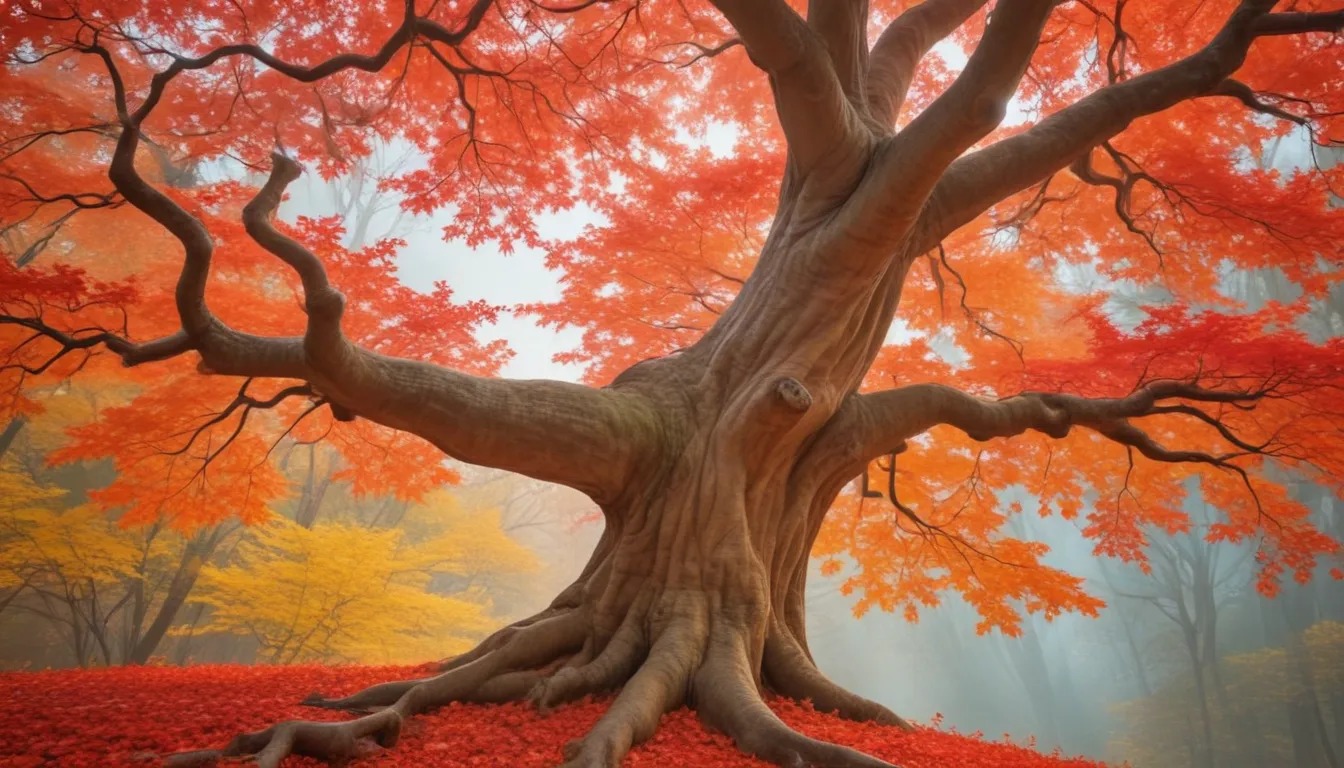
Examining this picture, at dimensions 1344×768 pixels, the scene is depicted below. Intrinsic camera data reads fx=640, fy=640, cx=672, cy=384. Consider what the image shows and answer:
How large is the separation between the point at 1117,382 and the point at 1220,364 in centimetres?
82

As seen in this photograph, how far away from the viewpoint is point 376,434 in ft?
24.3

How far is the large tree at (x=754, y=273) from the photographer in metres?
3.08

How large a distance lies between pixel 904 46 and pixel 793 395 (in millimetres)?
3396

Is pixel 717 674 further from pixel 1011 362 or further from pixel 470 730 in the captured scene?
pixel 1011 362

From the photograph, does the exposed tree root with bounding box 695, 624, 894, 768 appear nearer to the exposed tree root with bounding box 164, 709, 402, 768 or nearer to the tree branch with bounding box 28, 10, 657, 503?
the tree branch with bounding box 28, 10, 657, 503

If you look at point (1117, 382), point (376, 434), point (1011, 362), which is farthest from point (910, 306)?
point (376, 434)

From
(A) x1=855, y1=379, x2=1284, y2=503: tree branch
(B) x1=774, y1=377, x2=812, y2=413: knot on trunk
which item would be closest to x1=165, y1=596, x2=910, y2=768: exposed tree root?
(B) x1=774, y1=377, x2=812, y2=413: knot on trunk

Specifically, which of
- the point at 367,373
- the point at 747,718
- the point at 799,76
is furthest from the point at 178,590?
the point at 799,76

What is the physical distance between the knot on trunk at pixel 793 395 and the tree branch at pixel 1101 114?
161 centimetres

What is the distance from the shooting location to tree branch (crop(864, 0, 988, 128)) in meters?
4.71

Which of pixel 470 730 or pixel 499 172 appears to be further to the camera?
pixel 499 172

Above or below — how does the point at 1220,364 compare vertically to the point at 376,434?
above

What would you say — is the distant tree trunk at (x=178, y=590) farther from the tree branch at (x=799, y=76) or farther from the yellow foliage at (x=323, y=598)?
the tree branch at (x=799, y=76)

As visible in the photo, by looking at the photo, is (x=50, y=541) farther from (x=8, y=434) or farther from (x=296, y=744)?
(x=296, y=744)
